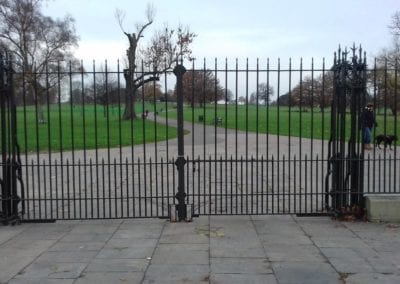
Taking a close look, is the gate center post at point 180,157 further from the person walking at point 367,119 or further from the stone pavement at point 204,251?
the person walking at point 367,119

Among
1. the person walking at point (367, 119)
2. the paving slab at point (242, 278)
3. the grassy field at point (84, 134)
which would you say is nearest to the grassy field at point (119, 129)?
the grassy field at point (84, 134)

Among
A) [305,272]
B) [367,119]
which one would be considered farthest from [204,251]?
[367,119]

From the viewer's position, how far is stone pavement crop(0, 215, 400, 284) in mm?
5285

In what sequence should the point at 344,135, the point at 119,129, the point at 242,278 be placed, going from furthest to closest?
the point at 119,129
the point at 344,135
the point at 242,278

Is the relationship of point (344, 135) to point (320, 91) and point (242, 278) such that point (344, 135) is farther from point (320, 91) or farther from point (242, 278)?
point (320, 91)

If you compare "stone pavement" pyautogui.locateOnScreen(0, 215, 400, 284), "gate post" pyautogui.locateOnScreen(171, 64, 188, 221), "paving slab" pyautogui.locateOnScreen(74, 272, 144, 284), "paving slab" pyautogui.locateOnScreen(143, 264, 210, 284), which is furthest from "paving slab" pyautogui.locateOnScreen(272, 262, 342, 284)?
"gate post" pyautogui.locateOnScreen(171, 64, 188, 221)

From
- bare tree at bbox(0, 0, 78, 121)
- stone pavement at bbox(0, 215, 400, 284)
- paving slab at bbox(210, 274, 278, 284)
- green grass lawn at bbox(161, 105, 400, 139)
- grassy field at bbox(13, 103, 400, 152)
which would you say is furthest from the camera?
bare tree at bbox(0, 0, 78, 121)

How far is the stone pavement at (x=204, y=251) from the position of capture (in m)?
5.29

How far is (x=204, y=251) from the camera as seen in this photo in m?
6.18

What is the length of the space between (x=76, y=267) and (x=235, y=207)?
3.84 metres

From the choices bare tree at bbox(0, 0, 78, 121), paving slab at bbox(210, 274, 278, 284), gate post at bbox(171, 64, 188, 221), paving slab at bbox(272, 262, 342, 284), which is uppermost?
bare tree at bbox(0, 0, 78, 121)

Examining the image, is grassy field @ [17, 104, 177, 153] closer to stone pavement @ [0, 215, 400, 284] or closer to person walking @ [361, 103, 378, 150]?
stone pavement @ [0, 215, 400, 284]

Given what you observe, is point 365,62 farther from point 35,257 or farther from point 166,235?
point 35,257

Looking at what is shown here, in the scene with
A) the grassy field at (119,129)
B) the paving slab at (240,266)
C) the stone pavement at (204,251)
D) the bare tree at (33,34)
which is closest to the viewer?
the stone pavement at (204,251)
